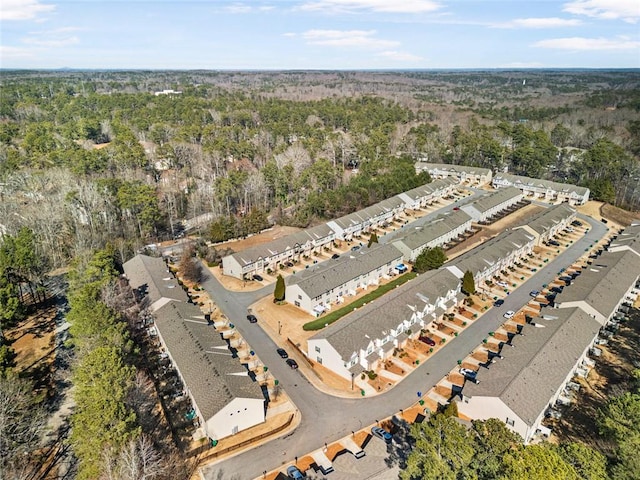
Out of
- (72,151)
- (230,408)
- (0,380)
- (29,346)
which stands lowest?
(29,346)

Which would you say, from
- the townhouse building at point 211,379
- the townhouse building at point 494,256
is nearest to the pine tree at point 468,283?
the townhouse building at point 494,256

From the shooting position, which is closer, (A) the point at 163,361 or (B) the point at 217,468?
(B) the point at 217,468

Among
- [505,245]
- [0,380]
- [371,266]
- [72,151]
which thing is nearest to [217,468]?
[0,380]

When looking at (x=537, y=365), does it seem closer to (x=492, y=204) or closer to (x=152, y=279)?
(x=152, y=279)

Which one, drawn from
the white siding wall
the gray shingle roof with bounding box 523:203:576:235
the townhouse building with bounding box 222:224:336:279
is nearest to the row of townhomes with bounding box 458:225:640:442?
the white siding wall

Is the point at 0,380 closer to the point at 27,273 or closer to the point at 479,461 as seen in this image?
the point at 27,273

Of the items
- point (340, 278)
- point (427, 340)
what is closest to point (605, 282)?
point (427, 340)
